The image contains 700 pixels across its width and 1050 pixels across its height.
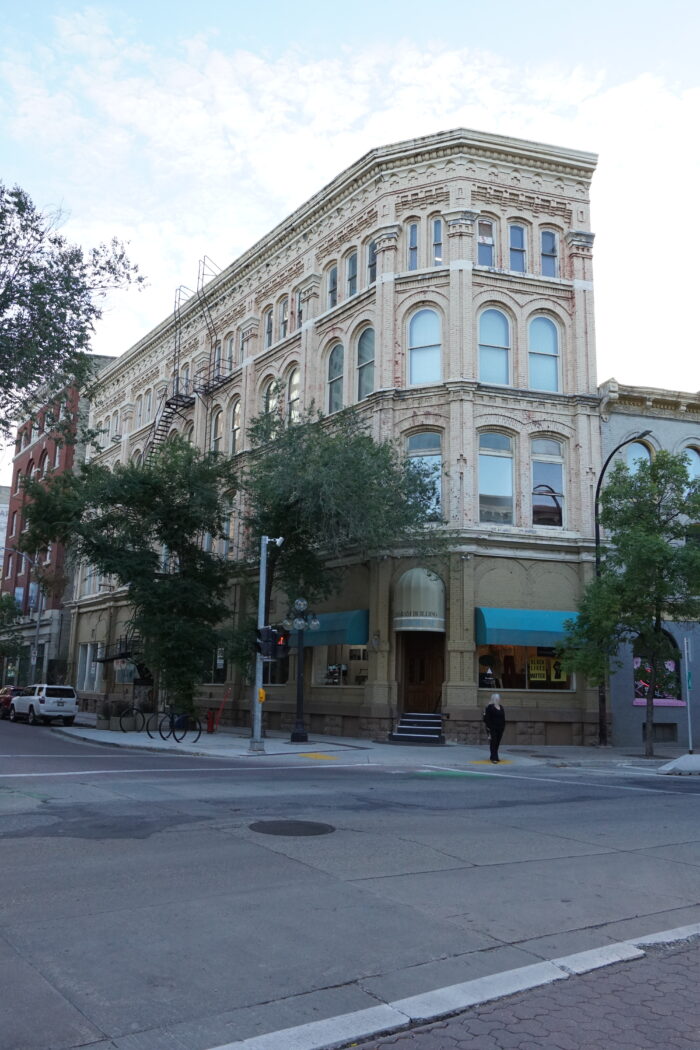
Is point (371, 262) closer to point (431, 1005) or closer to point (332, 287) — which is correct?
point (332, 287)

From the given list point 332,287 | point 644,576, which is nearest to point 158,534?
point 332,287

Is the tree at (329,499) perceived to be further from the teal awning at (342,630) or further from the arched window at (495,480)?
the arched window at (495,480)

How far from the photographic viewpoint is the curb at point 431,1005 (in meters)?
4.26

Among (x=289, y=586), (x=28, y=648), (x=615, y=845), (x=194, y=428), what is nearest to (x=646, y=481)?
(x=289, y=586)

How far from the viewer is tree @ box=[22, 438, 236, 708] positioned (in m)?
28.7

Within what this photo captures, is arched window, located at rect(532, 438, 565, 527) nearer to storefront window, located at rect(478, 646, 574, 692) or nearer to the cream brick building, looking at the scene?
the cream brick building

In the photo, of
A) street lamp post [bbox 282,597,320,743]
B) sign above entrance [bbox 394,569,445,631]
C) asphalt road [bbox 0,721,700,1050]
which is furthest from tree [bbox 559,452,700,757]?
asphalt road [bbox 0,721,700,1050]

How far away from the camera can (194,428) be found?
41375 millimetres

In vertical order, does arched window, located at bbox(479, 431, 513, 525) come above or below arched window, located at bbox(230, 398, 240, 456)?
below

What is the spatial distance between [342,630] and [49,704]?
15.8m

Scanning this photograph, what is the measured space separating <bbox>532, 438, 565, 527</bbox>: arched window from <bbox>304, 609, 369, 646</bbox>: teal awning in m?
6.33

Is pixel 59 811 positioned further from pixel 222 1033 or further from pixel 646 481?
pixel 646 481

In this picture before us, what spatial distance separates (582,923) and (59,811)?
6930 mm

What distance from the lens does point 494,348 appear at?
28359mm
